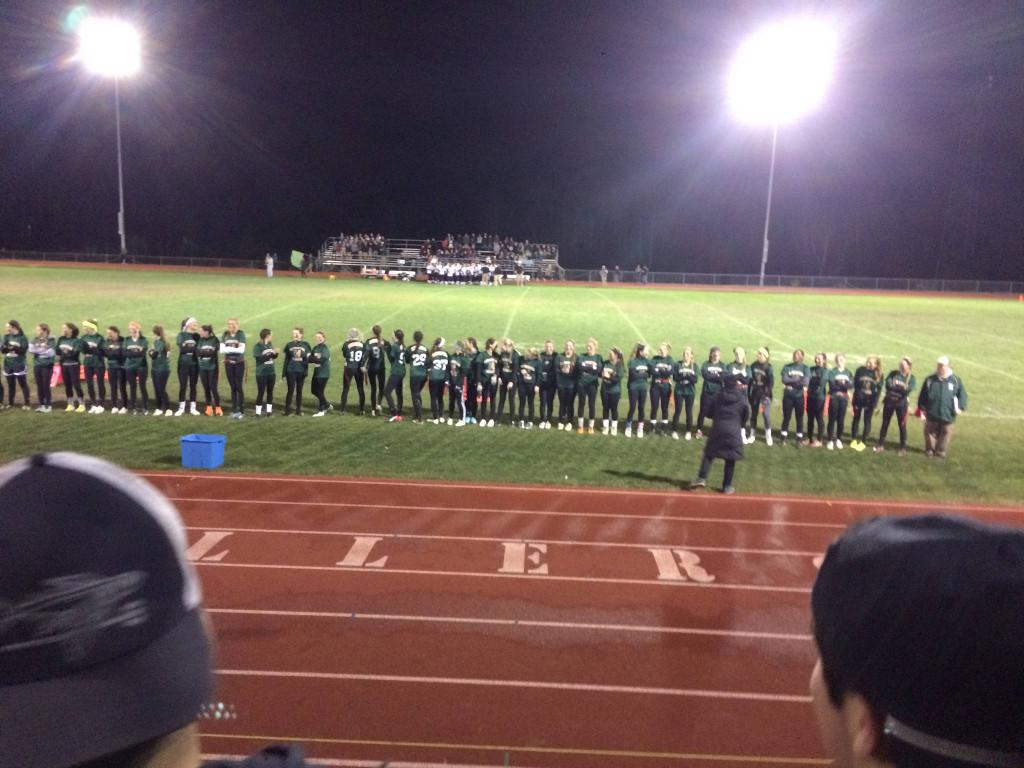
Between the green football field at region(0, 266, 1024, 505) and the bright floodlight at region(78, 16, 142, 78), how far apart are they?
11.9 metres

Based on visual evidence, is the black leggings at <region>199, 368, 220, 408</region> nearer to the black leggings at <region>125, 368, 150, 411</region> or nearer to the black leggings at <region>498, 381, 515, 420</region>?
the black leggings at <region>125, 368, 150, 411</region>

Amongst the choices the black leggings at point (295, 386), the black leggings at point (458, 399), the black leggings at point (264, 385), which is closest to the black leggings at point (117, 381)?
the black leggings at point (264, 385)

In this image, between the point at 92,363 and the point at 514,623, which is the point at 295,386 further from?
the point at 514,623

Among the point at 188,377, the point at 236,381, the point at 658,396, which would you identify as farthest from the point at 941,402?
the point at 188,377

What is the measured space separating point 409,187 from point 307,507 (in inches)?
2465

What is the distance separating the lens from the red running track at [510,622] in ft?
18.7

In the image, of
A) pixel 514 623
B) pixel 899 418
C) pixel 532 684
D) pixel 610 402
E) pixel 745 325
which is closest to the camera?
pixel 532 684

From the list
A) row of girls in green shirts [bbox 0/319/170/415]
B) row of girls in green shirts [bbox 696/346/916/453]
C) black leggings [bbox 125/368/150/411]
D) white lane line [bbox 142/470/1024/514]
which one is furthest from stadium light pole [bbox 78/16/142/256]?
row of girls in green shirts [bbox 696/346/916/453]

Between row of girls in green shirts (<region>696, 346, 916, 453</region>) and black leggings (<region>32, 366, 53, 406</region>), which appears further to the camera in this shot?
black leggings (<region>32, 366, 53, 406</region>)

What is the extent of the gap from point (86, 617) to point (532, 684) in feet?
19.5

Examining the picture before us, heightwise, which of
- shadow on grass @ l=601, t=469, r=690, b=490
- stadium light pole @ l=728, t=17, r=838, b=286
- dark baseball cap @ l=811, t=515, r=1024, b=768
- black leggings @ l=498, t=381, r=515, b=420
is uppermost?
stadium light pole @ l=728, t=17, r=838, b=286

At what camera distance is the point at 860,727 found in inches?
40.8

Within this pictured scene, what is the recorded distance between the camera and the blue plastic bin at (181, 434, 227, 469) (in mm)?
12227

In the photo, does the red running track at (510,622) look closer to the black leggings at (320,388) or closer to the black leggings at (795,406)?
the black leggings at (795,406)
